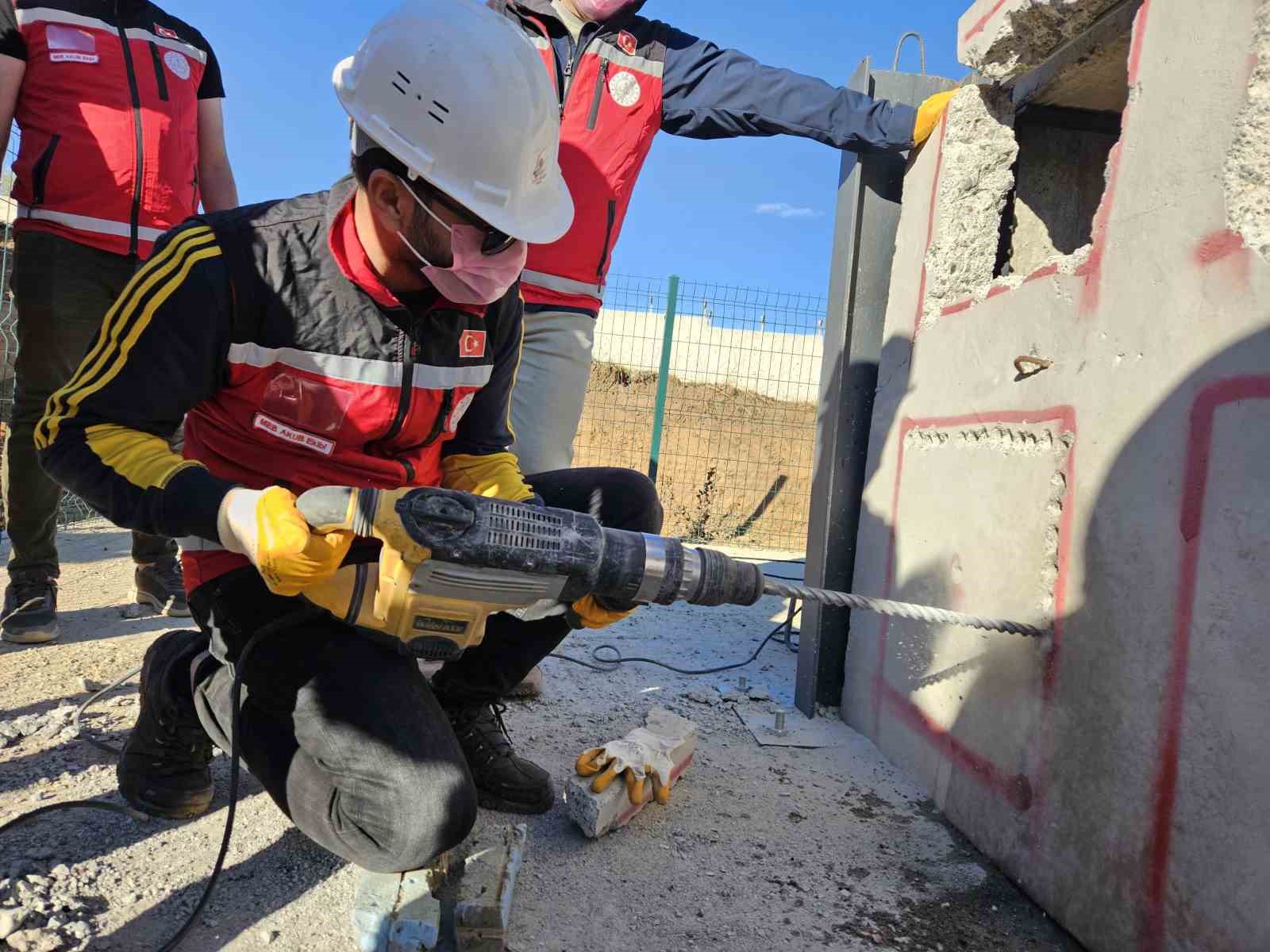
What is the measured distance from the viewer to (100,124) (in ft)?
9.62

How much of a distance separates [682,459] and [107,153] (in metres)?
10.6

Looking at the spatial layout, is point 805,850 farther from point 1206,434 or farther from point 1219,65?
point 1219,65

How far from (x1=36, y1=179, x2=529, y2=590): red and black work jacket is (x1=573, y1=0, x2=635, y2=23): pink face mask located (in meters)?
1.30

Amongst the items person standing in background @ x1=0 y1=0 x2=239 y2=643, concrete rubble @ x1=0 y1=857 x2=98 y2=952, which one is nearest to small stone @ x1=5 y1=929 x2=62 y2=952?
concrete rubble @ x1=0 y1=857 x2=98 y2=952

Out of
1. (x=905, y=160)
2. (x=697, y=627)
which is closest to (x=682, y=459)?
(x=697, y=627)

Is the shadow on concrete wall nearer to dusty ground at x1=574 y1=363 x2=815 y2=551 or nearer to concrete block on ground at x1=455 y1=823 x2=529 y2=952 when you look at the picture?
concrete block on ground at x1=455 y1=823 x2=529 y2=952

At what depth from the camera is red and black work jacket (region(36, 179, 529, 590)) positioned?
160cm

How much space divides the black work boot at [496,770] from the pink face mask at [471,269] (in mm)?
1084

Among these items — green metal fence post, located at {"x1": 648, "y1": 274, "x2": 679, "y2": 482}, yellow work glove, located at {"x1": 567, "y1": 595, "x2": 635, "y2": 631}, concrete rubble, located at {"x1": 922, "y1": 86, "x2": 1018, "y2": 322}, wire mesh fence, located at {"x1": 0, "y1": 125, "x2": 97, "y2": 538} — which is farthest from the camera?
green metal fence post, located at {"x1": 648, "y1": 274, "x2": 679, "y2": 482}

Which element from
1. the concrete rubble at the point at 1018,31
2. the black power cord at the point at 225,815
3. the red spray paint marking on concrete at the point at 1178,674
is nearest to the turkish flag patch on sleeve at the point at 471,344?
the black power cord at the point at 225,815

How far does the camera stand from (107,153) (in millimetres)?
2945

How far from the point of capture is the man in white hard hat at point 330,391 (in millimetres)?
1613

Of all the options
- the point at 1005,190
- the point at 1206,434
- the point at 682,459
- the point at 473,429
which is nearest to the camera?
the point at 1206,434

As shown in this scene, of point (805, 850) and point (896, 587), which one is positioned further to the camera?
point (896, 587)
